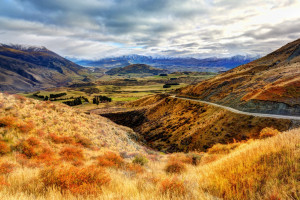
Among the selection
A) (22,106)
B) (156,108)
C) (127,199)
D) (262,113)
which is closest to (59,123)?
(22,106)

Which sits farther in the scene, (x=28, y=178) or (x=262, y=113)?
(x=262, y=113)

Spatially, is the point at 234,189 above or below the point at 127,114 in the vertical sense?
above

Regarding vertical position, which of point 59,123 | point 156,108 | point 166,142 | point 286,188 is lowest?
point 166,142

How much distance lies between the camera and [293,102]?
31109 millimetres

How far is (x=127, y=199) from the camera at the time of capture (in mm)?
3873

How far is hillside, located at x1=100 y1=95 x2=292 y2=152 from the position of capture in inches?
1193

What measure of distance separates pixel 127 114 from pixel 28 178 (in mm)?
82281

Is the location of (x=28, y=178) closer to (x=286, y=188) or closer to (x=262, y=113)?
(x=286, y=188)

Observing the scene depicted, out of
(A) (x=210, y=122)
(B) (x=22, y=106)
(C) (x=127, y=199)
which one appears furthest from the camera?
(A) (x=210, y=122)

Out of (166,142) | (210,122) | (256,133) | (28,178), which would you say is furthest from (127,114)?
(28,178)

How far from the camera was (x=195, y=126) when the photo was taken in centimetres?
4378

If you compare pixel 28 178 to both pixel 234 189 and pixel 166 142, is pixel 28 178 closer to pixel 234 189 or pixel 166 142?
pixel 234 189

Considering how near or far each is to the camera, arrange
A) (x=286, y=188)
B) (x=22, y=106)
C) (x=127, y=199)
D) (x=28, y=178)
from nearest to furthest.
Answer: (x=286, y=188) < (x=127, y=199) < (x=28, y=178) < (x=22, y=106)

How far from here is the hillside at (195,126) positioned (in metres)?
30.3
